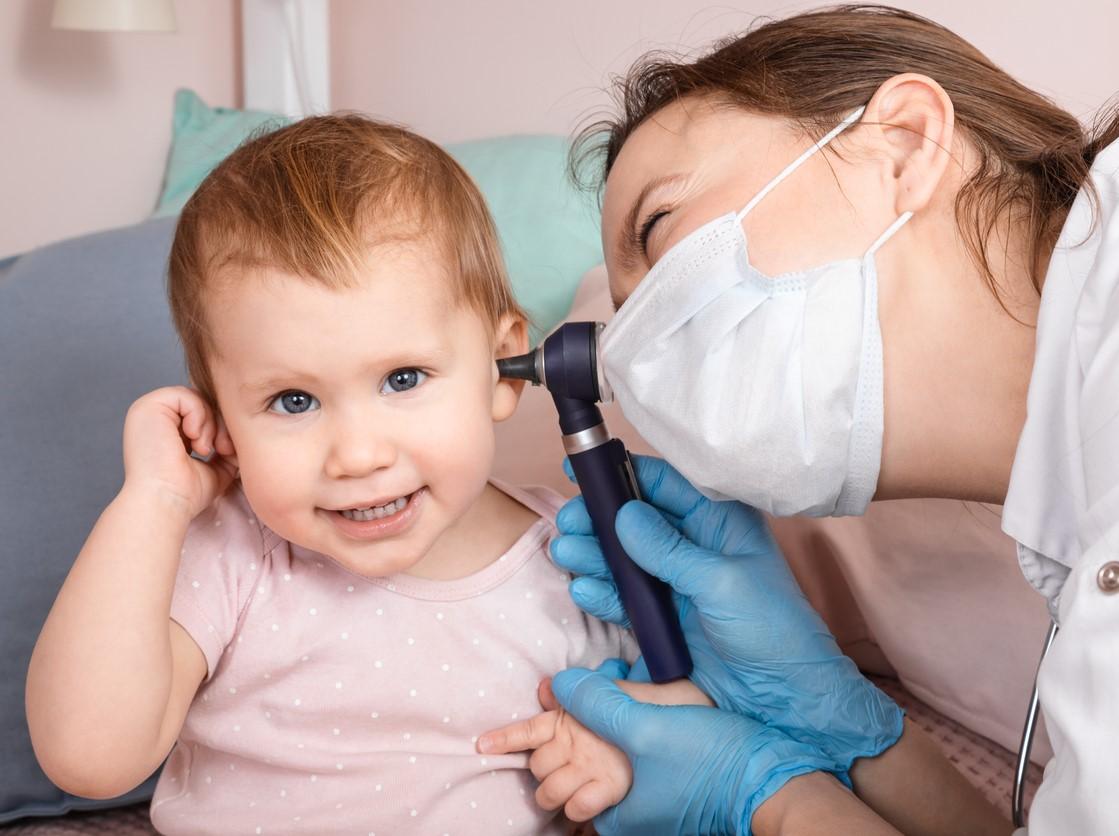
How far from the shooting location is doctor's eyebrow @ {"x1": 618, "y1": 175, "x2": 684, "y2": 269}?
1.17 metres

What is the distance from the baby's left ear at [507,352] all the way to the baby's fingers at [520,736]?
33cm

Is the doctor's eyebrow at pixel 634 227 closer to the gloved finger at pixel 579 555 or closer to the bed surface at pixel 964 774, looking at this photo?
the gloved finger at pixel 579 555

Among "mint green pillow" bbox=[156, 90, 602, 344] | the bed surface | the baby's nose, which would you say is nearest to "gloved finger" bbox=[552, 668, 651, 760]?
the baby's nose

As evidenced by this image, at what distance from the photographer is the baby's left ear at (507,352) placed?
1.23 m

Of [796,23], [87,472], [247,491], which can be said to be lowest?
[87,472]

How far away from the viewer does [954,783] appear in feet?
4.00

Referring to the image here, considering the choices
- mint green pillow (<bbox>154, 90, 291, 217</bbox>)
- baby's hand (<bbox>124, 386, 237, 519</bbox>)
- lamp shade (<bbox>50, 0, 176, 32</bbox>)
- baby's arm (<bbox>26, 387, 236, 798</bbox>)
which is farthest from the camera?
mint green pillow (<bbox>154, 90, 291, 217</bbox>)

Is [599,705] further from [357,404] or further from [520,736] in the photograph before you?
[357,404]

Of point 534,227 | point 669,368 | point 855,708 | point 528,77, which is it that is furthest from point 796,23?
point 528,77

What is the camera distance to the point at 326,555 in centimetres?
121

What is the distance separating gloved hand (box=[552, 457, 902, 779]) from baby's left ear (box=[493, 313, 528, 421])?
15 cm

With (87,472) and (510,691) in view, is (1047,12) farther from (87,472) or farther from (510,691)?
(87,472)

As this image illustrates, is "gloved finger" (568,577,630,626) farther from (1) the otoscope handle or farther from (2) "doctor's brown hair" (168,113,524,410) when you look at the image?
(2) "doctor's brown hair" (168,113,524,410)

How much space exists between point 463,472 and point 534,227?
1.10 meters
